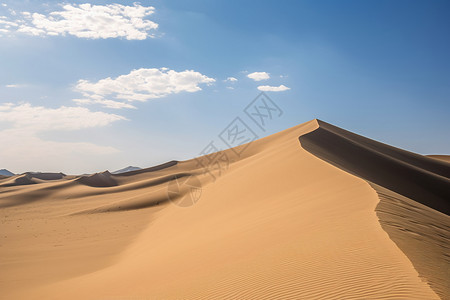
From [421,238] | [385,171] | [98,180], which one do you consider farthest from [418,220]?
[98,180]

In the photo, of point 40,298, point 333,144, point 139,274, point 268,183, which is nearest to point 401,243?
point 139,274

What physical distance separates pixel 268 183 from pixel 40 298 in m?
10.4

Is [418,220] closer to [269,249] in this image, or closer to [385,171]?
[269,249]

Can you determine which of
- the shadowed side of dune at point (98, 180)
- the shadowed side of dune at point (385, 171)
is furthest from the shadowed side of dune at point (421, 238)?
the shadowed side of dune at point (98, 180)

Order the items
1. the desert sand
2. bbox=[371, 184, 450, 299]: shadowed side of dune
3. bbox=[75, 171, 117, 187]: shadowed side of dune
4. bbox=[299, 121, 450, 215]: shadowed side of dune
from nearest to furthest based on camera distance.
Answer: bbox=[371, 184, 450, 299]: shadowed side of dune
the desert sand
bbox=[299, 121, 450, 215]: shadowed side of dune
bbox=[75, 171, 117, 187]: shadowed side of dune

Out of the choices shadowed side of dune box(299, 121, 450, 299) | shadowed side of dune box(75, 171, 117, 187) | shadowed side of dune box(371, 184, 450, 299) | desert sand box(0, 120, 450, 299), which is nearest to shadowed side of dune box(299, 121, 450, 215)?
shadowed side of dune box(299, 121, 450, 299)

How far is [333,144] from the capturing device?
2411 cm

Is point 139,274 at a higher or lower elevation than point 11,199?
lower

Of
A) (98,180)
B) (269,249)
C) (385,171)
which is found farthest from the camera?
(98,180)

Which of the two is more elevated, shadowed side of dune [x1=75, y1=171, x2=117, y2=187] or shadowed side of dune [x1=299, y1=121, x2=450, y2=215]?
shadowed side of dune [x1=75, y1=171, x2=117, y2=187]

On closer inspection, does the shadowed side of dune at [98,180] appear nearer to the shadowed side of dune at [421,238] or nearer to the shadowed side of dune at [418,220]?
the shadowed side of dune at [418,220]

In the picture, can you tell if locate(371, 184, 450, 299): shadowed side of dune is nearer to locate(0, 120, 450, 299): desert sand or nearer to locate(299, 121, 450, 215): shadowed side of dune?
locate(0, 120, 450, 299): desert sand

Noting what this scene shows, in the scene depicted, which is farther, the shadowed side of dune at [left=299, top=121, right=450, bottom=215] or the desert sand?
the shadowed side of dune at [left=299, top=121, right=450, bottom=215]

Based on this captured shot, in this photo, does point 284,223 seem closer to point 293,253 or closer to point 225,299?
point 293,253
